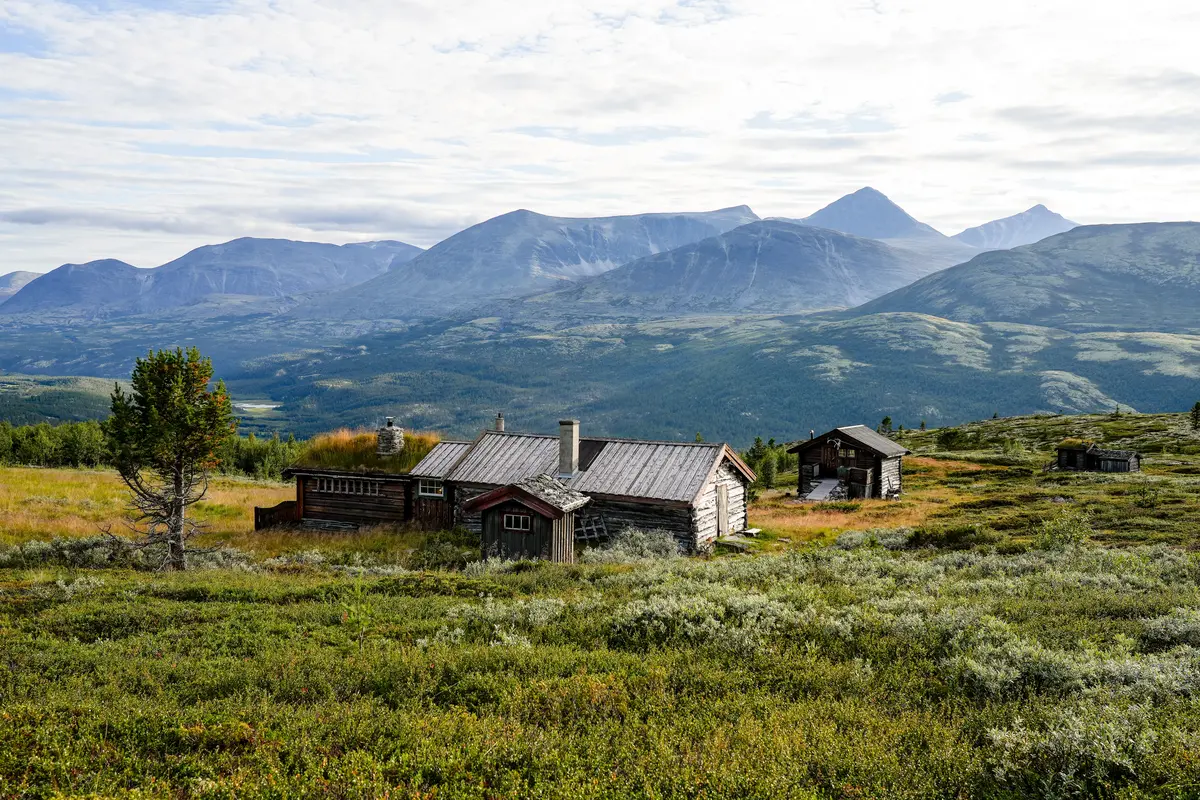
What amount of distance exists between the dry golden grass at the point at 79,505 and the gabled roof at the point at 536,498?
10100mm

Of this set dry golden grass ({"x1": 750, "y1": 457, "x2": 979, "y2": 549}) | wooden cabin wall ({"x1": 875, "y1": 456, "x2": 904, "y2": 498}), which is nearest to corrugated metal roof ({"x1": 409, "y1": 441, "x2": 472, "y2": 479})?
dry golden grass ({"x1": 750, "y1": 457, "x2": 979, "y2": 549})

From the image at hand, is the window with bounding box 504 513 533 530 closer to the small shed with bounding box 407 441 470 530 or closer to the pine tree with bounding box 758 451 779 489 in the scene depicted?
the small shed with bounding box 407 441 470 530

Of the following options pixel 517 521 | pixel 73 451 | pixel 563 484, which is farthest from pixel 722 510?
pixel 73 451

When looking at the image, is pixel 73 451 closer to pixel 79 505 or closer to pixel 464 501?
pixel 79 505

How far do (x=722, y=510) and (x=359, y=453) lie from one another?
19.1 m

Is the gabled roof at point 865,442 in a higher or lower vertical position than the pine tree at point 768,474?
higher

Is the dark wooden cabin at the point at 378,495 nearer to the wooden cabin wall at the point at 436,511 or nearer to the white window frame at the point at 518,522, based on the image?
the wooden cabin wall at the point at 436,511

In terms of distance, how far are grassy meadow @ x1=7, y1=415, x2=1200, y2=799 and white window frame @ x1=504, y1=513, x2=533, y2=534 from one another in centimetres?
556

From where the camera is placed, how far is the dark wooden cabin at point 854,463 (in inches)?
2260

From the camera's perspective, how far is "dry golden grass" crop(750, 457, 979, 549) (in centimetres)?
3778

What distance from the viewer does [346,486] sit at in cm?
3766

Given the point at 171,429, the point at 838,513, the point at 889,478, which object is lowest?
the point at 838,513

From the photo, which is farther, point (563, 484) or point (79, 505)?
point (79, 505)

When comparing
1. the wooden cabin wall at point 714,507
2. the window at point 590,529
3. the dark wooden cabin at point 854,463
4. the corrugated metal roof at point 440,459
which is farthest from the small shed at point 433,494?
the dark wooden cabin at point 854,463
